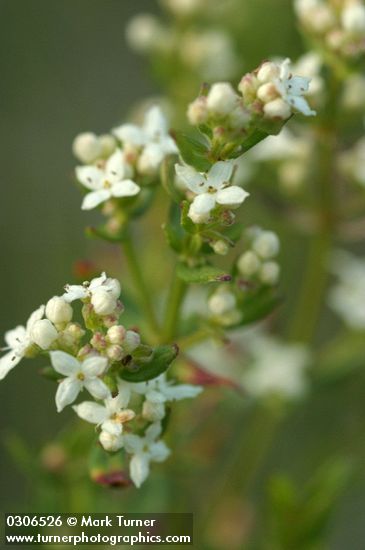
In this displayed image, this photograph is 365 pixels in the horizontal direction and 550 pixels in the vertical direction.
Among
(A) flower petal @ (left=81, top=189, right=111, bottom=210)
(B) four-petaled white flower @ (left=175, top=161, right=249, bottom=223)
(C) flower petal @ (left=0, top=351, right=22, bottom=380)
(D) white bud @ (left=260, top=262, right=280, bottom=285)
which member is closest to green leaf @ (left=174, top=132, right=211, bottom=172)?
(B) four-petaled white flower @ (left=175, top=161, right=249, bottom=223)

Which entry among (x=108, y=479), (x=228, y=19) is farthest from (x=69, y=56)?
(x=108, y=479)

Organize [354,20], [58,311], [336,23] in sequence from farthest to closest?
1. [336,23]
2. [354,20]
3. [58,311]

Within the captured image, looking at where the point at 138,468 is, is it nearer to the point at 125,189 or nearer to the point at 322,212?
the point at 125,189

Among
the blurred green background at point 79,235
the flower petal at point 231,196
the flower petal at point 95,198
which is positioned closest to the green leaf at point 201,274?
the flower petal at point 231,196

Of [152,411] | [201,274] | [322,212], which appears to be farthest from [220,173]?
[322,212]

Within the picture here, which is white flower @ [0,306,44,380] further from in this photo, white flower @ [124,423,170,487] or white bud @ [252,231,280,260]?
white bud @ [252,231,280,260]

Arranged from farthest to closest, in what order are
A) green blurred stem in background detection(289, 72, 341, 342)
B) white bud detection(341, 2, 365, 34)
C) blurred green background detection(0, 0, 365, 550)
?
blurred green background detection(0, 0, 365, 550), green blurred stem in background detection(289, 72, 341, 342), white bud detection(341, 2, 365, 34)

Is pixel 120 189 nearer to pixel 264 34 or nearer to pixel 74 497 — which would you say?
pixel 74 497
